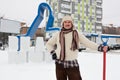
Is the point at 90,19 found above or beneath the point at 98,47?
above

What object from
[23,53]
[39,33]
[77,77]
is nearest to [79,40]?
[77,77]

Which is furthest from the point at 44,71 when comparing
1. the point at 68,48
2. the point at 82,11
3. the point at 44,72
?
the point at 82,11

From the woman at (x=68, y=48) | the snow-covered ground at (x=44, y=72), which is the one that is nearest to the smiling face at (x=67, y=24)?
the woman at (x=68, y=48)

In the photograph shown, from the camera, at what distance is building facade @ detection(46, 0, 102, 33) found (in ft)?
183

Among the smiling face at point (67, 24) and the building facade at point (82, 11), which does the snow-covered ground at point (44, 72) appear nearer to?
the smiling face at point (67, 24)

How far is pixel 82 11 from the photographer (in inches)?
2386

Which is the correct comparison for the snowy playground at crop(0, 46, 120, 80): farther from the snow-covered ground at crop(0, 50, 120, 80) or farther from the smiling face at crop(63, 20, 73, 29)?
the smiling face at crop(63, 20, 73, 29)

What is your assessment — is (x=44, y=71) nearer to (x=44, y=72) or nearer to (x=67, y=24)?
(x=44, y=72)

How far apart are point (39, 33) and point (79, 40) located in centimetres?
6493

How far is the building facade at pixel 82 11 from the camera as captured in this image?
55641 millimetres

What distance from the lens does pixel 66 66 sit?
346cm

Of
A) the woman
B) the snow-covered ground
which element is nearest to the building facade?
→ the snow-covered ground

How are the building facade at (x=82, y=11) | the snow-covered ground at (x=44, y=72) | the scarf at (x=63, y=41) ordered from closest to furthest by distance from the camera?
the scarf at (x=63, y=41) < the snow-covered ground at (x=44, y=72) < the building facade at (x=82, y=11)

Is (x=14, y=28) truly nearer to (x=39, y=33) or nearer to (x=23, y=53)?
→ (x=39, y=33)
